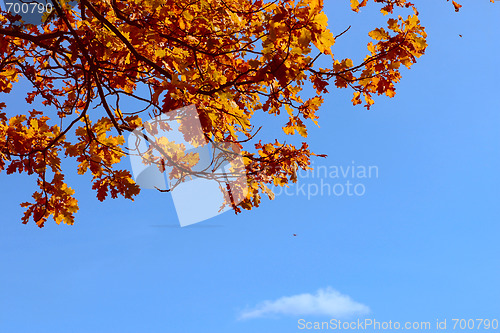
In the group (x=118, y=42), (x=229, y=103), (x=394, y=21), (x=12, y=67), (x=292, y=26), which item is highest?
(x=12, y=67)

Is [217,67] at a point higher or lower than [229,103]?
higher

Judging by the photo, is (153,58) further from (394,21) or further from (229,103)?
(394,21)

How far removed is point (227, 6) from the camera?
14.8 feet

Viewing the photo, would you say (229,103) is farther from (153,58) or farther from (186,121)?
(153,58)

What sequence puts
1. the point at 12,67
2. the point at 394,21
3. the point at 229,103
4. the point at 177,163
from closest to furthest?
the point at 229,103 → the point at 394,21 → the point at 177,163 → the point at 12,67

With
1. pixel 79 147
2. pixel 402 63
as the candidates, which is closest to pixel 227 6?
pixel 402 63

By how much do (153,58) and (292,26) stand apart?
2.47 meters

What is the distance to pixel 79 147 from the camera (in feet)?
18.3

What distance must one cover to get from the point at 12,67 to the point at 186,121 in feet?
13.0

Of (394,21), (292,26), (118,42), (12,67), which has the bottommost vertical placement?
(292,26)

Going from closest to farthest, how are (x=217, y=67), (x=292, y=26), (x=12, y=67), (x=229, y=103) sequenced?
(x=292, y=26) → (x=229, y=103) → (x=217, y=67) → (x=12, y=67)

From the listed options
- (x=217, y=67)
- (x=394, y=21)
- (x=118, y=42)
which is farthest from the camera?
(x=217, y=67)

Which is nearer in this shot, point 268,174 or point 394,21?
point 394,21

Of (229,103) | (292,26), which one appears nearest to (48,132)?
(229,103)
